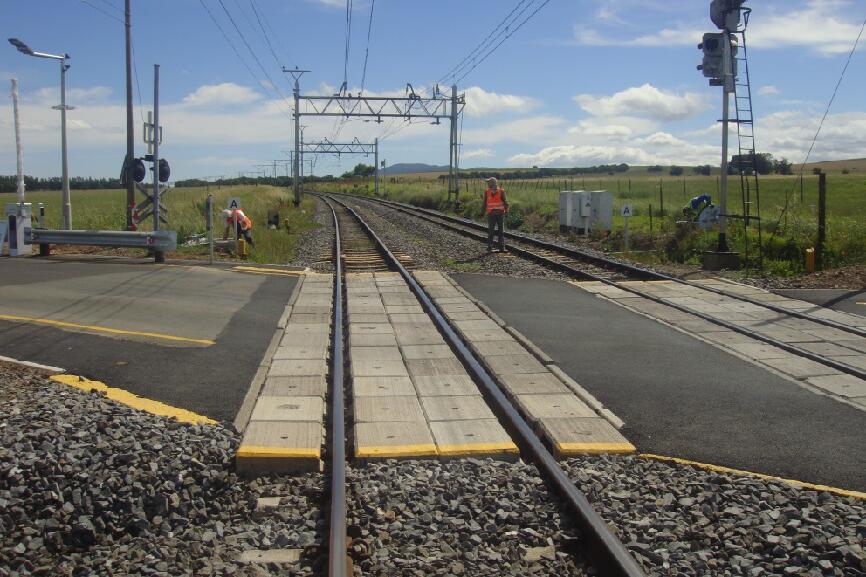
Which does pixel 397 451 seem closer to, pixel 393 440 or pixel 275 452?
pixel 393 440

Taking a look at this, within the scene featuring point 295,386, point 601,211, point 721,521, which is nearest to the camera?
point 721,521

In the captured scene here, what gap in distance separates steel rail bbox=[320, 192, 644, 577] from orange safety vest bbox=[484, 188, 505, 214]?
12035 mm

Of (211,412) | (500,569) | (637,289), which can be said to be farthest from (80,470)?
(637,289)

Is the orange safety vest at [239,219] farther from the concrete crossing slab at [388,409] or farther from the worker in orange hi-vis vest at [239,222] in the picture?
the concrete crossing slab at [388,409]

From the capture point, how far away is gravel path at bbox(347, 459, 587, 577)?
4.26 metres

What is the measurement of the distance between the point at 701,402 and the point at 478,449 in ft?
7.60

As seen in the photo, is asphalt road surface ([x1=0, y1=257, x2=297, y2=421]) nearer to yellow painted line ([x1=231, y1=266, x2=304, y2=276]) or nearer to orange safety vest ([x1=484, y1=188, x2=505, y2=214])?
yellow painted line ([x1=231, y1=266, x2=304, y2=276])

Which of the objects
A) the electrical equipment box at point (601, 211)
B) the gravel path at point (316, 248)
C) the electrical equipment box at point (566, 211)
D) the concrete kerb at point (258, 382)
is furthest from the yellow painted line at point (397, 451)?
the electrical equipment box at point (566, 211)

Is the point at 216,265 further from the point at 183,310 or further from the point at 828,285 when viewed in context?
the point at 828,285

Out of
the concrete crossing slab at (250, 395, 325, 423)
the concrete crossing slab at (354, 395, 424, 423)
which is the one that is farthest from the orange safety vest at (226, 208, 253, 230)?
the concrete crossing slab at (354, 395, 424, 423)

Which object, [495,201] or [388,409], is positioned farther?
[495,201]

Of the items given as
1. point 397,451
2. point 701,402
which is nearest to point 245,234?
point 701,402

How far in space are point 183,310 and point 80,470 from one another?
21.6 ft

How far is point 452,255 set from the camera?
21.0 meters
